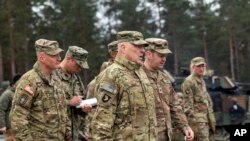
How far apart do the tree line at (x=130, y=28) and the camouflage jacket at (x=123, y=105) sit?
2528 centimetres

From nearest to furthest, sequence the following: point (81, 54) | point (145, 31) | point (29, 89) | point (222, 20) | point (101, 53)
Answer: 1. point (29, 89)
2. point (81, 54)
3. point (101, 53)
4. point (145, 31)
5. point (222, 20)

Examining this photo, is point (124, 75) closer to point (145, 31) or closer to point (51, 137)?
point (51, 137)

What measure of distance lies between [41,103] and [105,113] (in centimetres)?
120

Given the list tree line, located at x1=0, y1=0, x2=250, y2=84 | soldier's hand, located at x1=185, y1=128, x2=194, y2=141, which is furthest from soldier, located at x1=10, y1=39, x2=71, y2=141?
tree line, located at x1=0, y1=0, x2=250, y2=84

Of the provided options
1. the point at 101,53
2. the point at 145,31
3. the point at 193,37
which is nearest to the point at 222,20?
the point at 193,37

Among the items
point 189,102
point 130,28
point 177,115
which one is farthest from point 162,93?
point 130,28

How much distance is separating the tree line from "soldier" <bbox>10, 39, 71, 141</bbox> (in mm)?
24099

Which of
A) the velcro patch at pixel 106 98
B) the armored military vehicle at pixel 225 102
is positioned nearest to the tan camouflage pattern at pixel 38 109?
the velcro patch at pixel 106 98

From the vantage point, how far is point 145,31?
120ft

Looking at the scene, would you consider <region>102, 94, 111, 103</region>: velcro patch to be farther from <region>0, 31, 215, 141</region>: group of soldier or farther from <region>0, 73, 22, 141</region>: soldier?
<region>0, 73, 22, 141</region>: soldier

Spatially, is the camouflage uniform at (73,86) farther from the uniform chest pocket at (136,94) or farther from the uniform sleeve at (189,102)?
the uniform sleeve at (189,102)

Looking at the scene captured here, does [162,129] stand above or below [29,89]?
below

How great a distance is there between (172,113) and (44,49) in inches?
62.6

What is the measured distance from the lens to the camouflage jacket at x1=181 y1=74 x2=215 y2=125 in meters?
8.48
